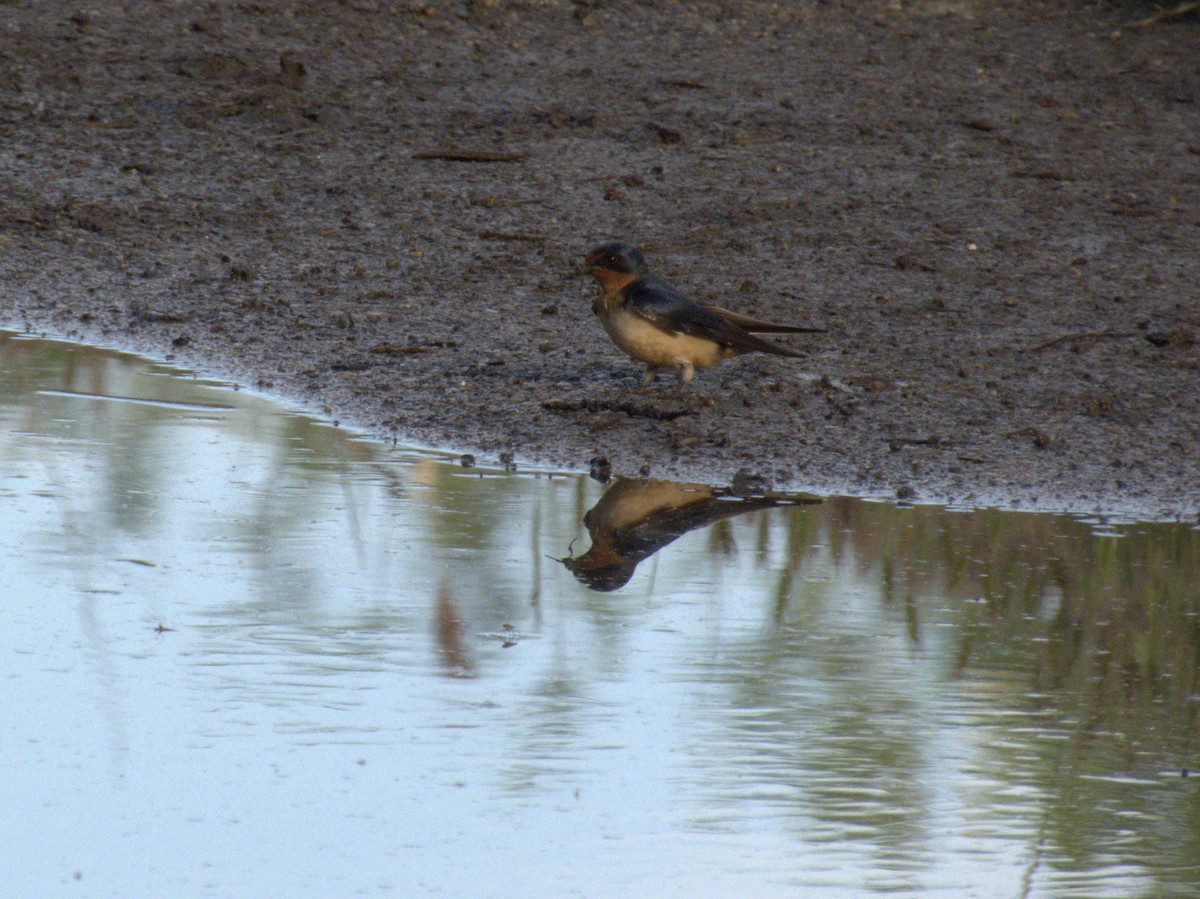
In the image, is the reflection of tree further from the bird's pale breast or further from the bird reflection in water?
the bird's pale breast

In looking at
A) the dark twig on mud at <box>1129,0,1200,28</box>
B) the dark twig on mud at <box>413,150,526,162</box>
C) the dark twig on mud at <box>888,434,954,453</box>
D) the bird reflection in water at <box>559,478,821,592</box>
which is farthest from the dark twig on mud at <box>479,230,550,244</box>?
the dark twig on mud at <box>1129,0,1200,28</box>

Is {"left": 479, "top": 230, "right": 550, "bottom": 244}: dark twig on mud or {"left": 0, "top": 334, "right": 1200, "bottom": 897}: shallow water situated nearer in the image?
{"left": 0, "top": 334, "right": 1200, "bottom": 897}: shallow water

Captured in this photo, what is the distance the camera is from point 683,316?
18.3ft

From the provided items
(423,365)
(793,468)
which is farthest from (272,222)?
(793,468)

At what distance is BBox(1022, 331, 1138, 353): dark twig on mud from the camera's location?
6.34 metres

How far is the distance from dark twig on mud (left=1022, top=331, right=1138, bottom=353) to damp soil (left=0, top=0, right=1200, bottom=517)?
11 millimetres

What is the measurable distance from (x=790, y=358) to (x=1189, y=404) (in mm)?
1326

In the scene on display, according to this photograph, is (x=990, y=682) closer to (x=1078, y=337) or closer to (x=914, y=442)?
(x=914, y=442)

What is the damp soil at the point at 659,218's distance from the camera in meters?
5.56

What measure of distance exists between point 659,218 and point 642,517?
135 inches

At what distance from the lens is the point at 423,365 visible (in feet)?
19.8

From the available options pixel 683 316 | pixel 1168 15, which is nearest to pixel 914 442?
pixel 683 316

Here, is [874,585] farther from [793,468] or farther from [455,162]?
[455,162]

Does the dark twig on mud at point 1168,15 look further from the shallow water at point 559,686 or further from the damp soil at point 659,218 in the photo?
the shallow water at point 559,686
